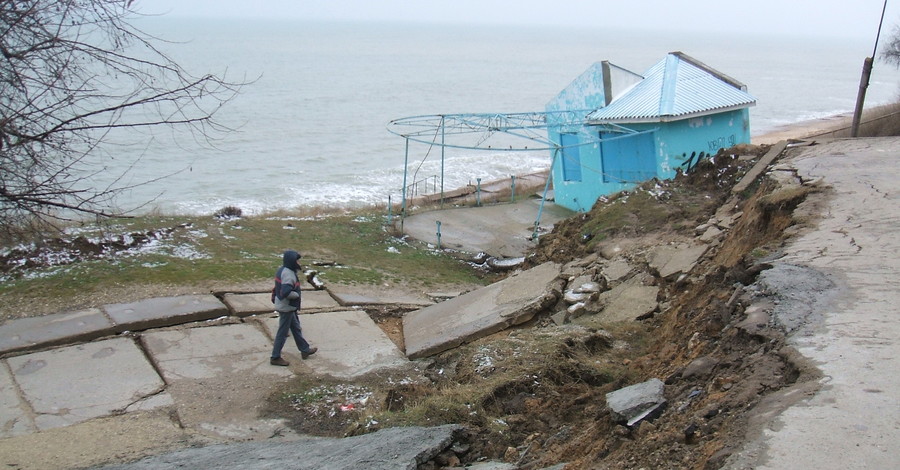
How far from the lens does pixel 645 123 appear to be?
19375 millimetres

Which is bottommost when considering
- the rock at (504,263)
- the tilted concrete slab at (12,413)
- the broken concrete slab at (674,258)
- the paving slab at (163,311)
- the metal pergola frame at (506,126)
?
the rock at (504,263)

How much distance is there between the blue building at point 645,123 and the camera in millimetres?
19156

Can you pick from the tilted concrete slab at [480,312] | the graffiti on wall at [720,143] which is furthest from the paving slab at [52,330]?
the graffiti on wall at [720,143]

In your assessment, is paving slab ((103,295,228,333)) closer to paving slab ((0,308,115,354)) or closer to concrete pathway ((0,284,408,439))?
concrete pathway ((0,284,408,439))

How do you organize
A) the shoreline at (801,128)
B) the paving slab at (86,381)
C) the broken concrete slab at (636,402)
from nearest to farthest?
1. the broken concrete slab at (636,402)
2. the paving slab at (86,381)
3. the shoreline at (801,128)

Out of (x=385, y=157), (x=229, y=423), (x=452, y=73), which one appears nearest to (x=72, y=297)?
(x=229, y=423)

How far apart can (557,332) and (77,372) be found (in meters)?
5.10

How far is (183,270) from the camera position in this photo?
11273 millimetres

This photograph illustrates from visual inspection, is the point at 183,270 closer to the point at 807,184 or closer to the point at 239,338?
the point at 239,338

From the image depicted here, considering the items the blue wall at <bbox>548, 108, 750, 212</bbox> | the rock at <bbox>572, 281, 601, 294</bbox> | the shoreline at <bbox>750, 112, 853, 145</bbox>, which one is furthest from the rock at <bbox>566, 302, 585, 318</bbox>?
the shoreline at <bbox>750, 112, 853, 145</bbox>

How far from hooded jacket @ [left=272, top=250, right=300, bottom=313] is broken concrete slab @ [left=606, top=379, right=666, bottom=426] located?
415cm

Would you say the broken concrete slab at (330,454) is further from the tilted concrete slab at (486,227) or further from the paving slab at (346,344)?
the tilted concrete slab at (486,227)

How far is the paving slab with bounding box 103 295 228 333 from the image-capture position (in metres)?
9.26

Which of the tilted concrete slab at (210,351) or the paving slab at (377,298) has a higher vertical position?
the tilted concrete slab at (210,351)
